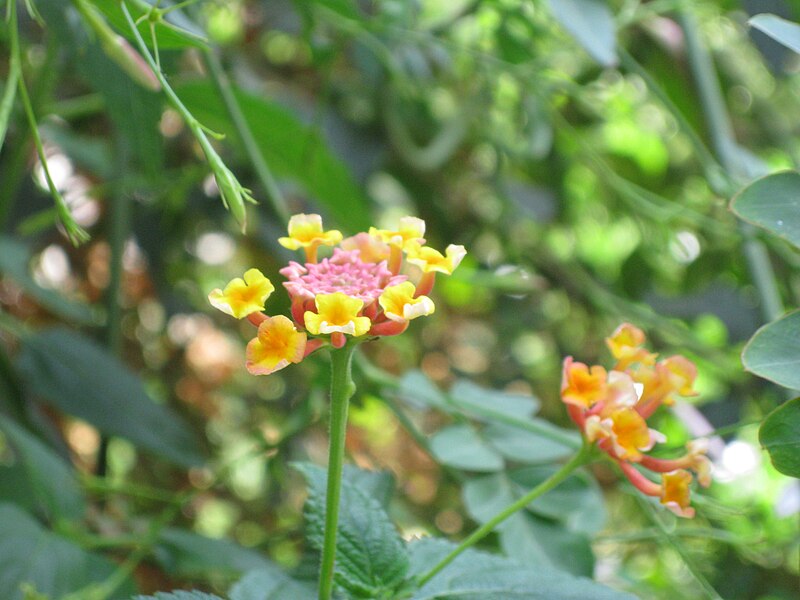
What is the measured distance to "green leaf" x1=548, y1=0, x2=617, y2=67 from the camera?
457 millimetres

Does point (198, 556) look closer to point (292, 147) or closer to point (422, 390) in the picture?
point (422, 390)

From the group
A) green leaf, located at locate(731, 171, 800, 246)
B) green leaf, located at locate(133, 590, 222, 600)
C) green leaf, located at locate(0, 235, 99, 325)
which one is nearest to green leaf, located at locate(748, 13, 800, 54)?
green leaf, located at locate(731, 171, 800, 246)

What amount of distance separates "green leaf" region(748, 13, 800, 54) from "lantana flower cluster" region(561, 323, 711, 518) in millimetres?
116

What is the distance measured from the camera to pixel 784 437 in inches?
10.9

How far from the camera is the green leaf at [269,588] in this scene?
0.29 meters

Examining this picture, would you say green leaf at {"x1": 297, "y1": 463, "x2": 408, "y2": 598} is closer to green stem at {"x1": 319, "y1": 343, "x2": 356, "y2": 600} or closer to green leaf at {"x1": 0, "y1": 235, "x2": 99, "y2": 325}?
green stem at {"x1": 319, "y1": 343, "x2": 356, "y2": 600}

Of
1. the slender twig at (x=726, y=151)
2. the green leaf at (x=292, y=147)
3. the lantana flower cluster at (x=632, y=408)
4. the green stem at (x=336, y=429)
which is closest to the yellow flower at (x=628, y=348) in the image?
the lantana flower cluster at (x=632, y=408)

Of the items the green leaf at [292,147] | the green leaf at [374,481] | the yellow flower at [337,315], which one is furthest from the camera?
the green leaf at [292,147]

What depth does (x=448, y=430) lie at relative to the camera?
45cm

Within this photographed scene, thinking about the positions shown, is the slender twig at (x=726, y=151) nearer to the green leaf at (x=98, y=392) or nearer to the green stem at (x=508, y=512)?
the green stem at (x=508, y=512)

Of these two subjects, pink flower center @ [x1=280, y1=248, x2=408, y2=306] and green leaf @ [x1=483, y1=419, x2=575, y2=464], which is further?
green leaf @ [x1=483, y1=419, x2=575, y2=464]

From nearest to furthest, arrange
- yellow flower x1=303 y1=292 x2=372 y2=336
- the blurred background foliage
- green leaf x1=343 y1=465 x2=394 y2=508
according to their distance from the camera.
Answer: yellow flower x1=303 y1=292 x2=372 y2=336
green leaf x1=343 y1=465 x2=394 y2=508
the blurred background foliage

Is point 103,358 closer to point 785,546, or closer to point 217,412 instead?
point 217,412

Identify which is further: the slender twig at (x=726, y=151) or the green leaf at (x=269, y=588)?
the slender twig at (x=726, y=151)
